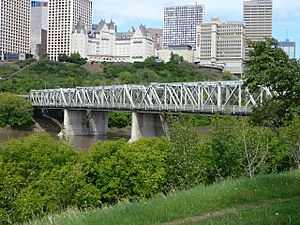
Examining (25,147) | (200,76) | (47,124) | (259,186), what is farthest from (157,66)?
(259,186)

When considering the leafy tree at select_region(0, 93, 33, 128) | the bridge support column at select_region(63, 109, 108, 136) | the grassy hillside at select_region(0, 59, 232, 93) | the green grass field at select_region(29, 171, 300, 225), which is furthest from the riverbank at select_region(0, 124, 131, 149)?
the green grass field at select_region(29, 171, 300, 225)

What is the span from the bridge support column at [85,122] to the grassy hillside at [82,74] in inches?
938

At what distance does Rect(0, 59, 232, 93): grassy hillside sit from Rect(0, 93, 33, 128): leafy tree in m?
21.8

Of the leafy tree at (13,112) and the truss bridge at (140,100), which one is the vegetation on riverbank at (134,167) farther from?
the leafy tree at (13,112)

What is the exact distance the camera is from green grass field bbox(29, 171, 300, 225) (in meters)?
10.3

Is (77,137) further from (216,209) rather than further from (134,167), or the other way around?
(216,209)

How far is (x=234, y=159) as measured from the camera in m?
23.5

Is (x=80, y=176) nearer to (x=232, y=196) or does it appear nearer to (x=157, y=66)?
(x=232, y=196)

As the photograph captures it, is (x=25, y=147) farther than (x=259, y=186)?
Yes

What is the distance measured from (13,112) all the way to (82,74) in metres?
57.5

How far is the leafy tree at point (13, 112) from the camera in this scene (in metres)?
95.3

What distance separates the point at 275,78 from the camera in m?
21.1

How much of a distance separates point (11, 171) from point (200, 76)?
4981 inches

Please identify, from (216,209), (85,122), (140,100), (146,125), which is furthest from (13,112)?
(216,209)
